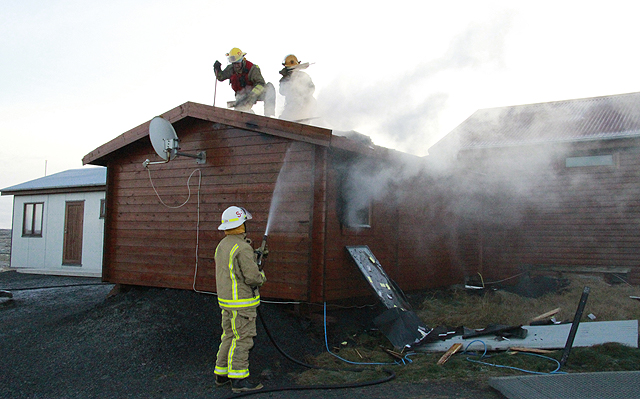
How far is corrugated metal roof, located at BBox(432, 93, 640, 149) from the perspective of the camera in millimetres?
12141

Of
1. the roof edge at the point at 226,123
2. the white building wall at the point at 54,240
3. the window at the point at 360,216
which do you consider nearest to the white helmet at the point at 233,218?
the roof edge at the point at 226,123

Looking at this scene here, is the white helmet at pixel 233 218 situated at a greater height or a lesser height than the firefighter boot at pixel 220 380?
greater

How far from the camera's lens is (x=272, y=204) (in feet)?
23.4

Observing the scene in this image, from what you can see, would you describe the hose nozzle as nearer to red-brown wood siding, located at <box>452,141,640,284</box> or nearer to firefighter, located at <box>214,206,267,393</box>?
firefighter, located at <box>214,206,267,393</box>

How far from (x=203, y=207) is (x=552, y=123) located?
10593mm

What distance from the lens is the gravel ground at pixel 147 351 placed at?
16.7 feet

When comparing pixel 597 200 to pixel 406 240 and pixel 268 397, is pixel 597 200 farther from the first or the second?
pixel 268 397

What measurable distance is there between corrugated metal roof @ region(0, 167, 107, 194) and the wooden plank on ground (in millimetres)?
12441

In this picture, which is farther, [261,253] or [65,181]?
[65,181]

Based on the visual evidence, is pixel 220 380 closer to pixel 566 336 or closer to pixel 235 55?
pixel 566 336

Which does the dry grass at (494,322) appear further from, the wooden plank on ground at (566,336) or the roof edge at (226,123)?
the roof edge at (226,123)

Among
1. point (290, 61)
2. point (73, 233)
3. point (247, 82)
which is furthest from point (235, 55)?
point (73, 233)

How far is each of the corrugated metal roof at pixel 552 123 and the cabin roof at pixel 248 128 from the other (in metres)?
6.11

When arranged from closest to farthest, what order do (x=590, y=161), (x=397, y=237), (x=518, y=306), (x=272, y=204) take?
(x=272, y=204) → (x=518, y=306) → (x=397, y=237) → (x=590, y=161)
